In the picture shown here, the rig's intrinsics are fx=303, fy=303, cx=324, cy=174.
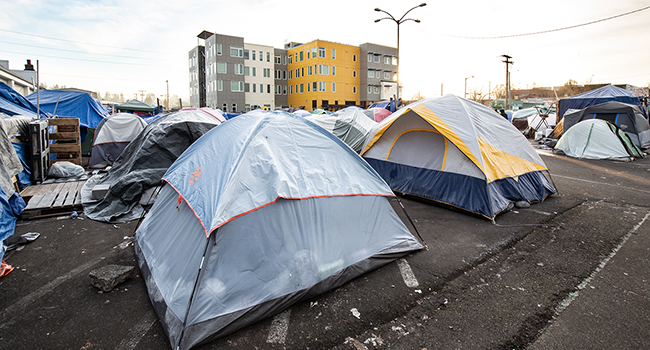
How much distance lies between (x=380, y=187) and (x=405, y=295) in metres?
1.38

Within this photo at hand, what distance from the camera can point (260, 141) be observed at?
3691 mm

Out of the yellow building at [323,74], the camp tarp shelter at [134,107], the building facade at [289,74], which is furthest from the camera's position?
the yellow building at [323,74]

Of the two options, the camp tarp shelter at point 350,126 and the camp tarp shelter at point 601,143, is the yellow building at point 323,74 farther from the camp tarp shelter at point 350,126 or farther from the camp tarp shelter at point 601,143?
the camp tarp shelter at point 601,143

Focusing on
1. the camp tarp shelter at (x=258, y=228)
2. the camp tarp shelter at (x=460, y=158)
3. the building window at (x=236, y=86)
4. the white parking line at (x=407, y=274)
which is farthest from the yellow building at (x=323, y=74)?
the white parking line at (x=407, y=274)

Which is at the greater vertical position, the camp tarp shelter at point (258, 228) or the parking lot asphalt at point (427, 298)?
the camp tarp shelter at point (258, 228)

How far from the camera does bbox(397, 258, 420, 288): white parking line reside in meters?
3.56

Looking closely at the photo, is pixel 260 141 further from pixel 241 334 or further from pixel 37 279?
pixel 37 279

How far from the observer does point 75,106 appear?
1279 centimetres

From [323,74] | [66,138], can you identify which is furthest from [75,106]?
[323,74]

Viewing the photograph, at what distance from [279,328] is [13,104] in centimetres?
1198

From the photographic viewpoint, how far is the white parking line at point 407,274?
3.56 meters

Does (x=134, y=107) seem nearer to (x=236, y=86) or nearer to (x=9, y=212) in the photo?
(x=236, y=86)

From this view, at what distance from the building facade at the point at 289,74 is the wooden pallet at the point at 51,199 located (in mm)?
36943

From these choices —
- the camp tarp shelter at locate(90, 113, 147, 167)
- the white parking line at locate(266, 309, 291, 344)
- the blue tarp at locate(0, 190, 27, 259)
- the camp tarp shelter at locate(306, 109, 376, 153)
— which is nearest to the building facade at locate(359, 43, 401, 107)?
the camp tarp shelter at locate(306, 109, 376, 153)
